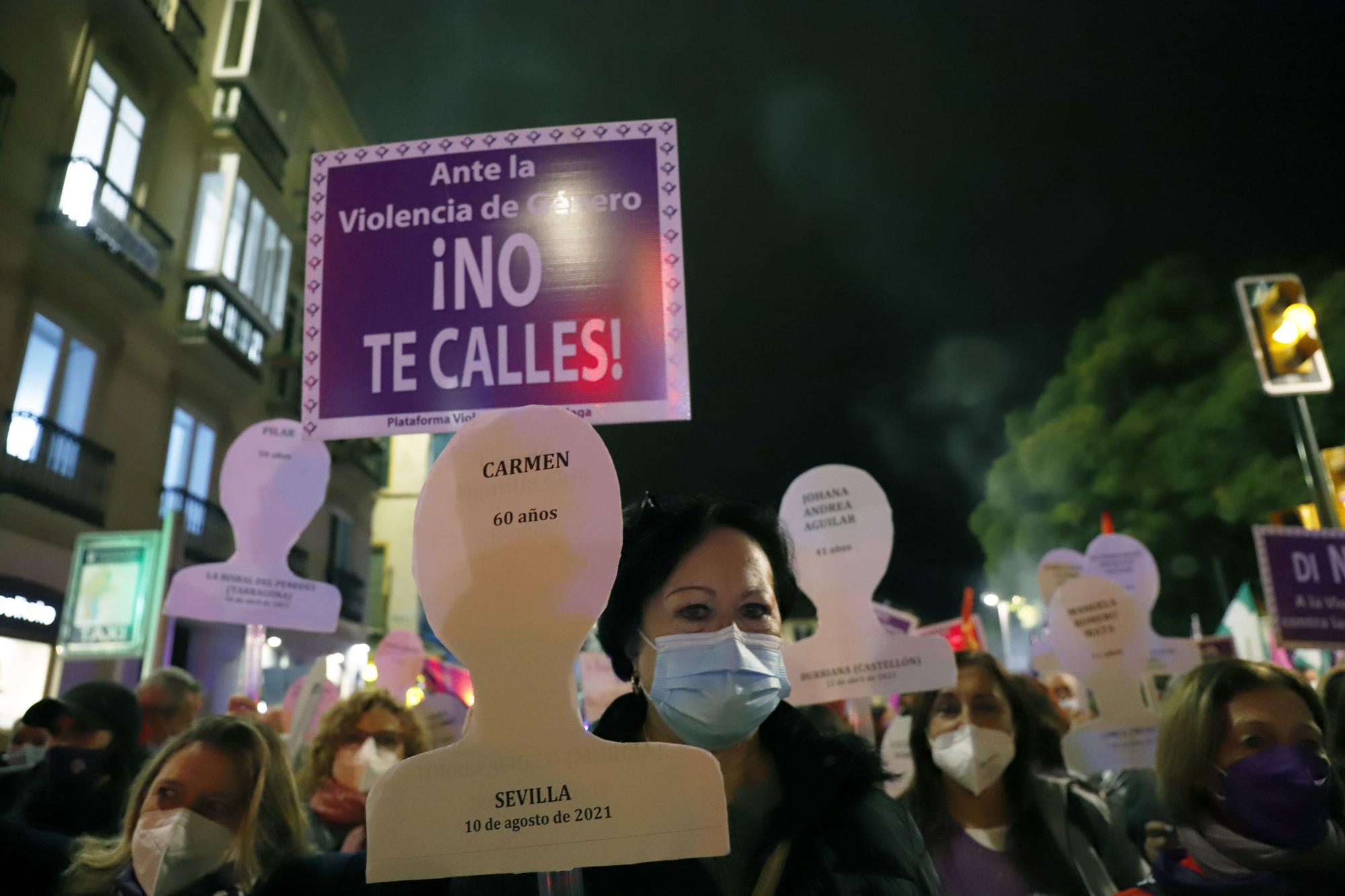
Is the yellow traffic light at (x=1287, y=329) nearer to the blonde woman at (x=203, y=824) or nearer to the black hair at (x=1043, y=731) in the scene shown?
the black hair at (x=1043, y=731)

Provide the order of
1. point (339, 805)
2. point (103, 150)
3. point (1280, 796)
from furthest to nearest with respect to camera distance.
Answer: point (103, 150)
point (339, 805)
point (1280, 796)

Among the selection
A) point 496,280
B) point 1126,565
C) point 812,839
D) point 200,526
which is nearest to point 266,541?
point 496,280

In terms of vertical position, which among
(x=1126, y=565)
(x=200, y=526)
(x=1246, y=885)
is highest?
(x=200, y=526)

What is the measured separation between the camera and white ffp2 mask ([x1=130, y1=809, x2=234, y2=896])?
2.43 meters

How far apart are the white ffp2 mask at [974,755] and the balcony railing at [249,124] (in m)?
14.6

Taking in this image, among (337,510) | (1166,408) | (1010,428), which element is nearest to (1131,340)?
(1166,408)

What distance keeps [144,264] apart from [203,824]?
11693 millimetres

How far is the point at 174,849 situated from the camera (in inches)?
96.9

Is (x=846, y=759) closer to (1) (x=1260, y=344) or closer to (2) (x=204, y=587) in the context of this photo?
(2) (x=204, y=587)

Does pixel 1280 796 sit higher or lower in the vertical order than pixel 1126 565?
lower

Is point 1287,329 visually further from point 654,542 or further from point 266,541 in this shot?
point 266,541

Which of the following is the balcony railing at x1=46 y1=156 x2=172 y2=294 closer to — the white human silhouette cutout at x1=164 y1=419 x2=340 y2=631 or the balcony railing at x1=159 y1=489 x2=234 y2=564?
the balcony railing at x1=159 y1=489 x2=234 y2=564

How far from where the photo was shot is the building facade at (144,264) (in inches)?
397

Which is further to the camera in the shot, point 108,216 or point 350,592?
point 350,592
